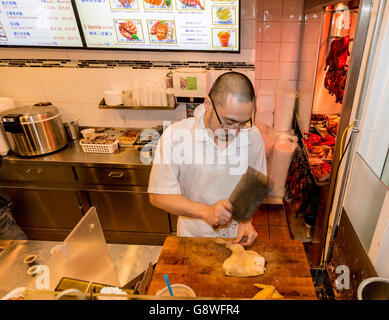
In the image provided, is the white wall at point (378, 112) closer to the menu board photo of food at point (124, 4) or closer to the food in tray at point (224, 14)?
the food in tray at point (224, 14)

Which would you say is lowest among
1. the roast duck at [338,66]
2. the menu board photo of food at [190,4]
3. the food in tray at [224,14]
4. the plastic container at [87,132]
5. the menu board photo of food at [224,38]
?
the plastic container at [87,132]

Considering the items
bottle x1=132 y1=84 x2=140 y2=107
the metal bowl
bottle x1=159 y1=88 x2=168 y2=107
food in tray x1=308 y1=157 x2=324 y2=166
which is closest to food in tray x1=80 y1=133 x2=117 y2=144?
bottle x1=132 y1=84 x2=140 y2=107

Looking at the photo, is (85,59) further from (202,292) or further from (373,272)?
(373,272)

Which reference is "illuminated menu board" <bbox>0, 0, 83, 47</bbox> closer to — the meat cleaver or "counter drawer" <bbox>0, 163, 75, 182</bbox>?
"counter drawer" <bbox>0, 163, 75, 182</bbox>

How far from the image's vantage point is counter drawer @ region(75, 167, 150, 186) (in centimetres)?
277

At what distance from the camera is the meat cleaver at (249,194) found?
1.27 m

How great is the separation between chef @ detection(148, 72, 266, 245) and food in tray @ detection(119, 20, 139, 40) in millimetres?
1557

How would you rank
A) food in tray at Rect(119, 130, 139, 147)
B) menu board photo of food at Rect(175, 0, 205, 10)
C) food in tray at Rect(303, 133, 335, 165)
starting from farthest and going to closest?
food in tray at Rect(119, 130, 139, 147) → menu board photo of food at Rect(175, 0, 205, 10) → food in tray at Rect(303, 133, 335, 165)

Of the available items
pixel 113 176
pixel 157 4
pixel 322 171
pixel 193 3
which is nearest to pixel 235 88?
pixel 322 171

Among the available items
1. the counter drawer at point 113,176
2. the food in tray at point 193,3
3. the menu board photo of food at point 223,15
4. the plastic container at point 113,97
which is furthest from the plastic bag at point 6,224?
the menu board photo of food at point 223,15

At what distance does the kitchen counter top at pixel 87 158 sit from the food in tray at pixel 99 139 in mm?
130

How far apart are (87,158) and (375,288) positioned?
266cm

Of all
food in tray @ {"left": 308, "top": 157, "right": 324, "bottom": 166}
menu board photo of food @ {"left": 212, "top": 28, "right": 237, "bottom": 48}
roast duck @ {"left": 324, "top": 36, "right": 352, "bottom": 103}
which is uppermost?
menu board photo of food @ {"left": 212, "top": 28, "right": 237, "bottom": 48}

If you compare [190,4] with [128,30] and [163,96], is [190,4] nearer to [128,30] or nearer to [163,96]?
[128,30]
